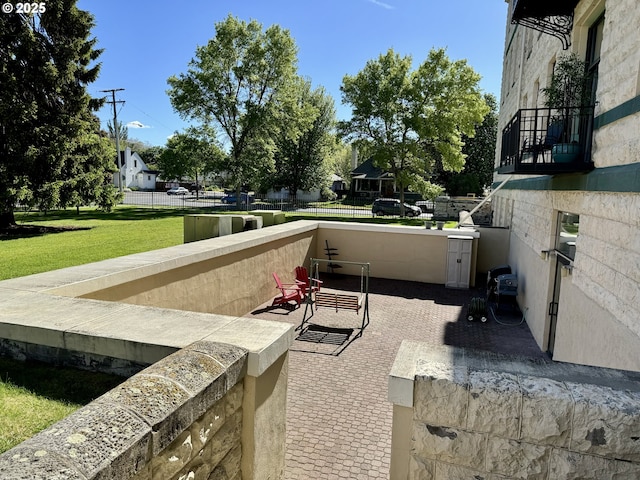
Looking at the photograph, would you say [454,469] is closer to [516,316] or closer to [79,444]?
[79,444]

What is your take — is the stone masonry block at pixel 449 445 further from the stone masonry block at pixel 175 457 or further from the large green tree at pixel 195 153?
the large green tree at pixel 195 153

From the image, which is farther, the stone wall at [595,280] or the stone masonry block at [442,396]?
the stone wall at [595,280]

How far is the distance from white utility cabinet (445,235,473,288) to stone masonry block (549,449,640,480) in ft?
36.9

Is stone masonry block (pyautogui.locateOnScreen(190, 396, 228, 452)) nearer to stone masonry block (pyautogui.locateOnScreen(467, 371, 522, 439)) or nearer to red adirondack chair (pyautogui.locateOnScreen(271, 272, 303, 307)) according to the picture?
stone masonry block (pyautogui.locateOnScreen(467, 371, 522, 439))

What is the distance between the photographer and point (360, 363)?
7.36m

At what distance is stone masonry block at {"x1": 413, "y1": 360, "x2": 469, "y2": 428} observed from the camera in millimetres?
2459

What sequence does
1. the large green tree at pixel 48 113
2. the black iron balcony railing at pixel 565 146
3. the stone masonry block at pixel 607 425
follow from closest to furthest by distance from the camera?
the stone masonry block at pixel 607 425 < the black iron balcony railing at pixel 565 146 < the large green tree at pixel 48 113

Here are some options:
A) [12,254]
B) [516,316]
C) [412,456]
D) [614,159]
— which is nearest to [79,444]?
[412,456]

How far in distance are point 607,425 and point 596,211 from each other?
382cm

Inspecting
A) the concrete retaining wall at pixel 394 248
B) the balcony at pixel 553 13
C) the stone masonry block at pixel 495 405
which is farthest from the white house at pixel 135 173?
the stone masonry block at pixel 495 405

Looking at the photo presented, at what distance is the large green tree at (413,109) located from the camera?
29.7m

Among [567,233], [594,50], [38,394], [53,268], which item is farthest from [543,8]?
[53,268]

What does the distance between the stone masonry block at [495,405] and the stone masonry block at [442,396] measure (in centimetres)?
4

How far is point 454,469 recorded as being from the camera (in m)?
2.57
